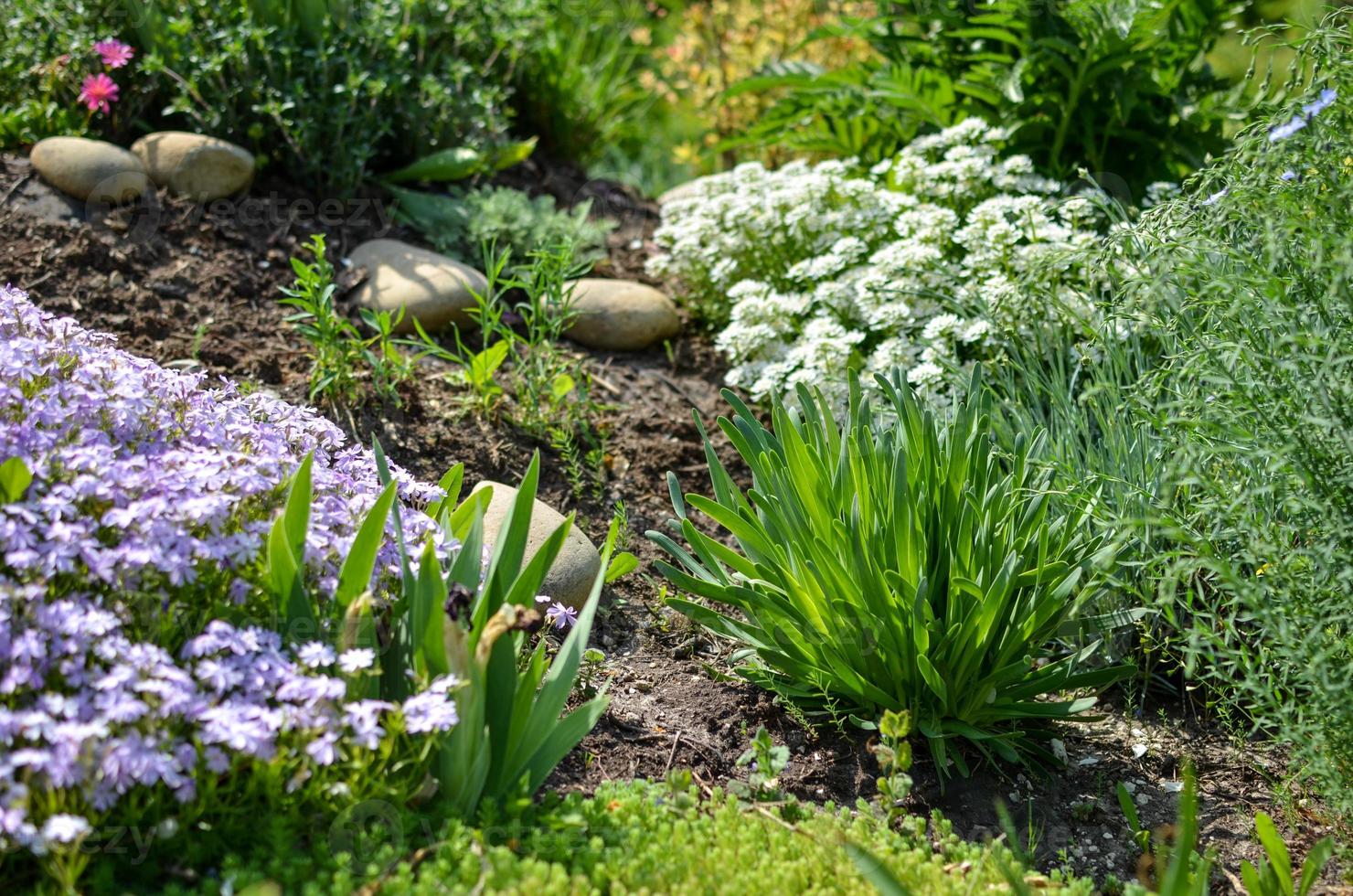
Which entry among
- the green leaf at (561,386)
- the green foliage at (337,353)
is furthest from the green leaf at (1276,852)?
the green foliage at (337,353)

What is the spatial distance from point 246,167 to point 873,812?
3.33 meters

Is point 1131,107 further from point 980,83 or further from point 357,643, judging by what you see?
point 357,643

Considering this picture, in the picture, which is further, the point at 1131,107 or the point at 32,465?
the point at 1131,107

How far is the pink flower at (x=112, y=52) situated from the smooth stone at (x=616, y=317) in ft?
6.07

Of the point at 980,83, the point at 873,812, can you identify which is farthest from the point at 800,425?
the point at 980,83

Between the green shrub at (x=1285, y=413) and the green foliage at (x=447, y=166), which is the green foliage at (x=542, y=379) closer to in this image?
the green foliage at (x=447, y=166)

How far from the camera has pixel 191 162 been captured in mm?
4242

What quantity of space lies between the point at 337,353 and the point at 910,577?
6.24 feet

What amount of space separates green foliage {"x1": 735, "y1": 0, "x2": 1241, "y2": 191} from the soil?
1126 millimetres

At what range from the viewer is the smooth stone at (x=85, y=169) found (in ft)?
13.3

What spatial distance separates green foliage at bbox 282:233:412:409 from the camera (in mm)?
3318

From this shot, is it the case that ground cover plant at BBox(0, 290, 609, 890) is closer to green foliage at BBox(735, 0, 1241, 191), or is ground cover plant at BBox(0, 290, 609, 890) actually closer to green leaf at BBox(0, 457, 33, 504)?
green leaf at BBox(0, 457, 33, 504)

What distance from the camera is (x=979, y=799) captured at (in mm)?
2580

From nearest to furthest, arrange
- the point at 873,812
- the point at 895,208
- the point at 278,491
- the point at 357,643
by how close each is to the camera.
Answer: the point at 357,643
the point at 278,491
the point at 873,812
the point at 895,208
